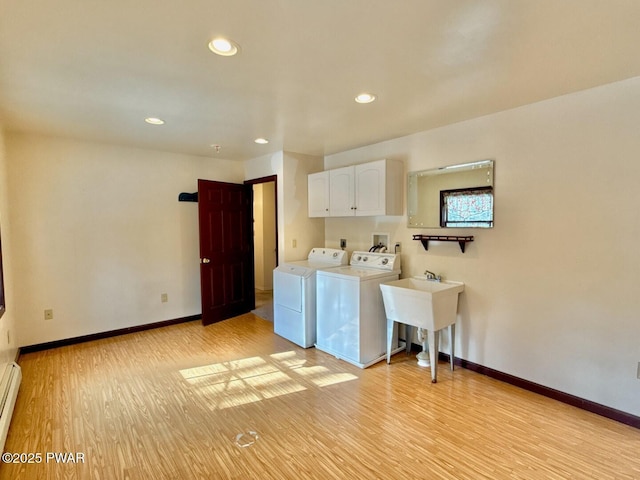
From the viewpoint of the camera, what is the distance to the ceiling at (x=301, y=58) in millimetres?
1452

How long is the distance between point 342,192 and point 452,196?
1.29 m

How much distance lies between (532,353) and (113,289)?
451cm

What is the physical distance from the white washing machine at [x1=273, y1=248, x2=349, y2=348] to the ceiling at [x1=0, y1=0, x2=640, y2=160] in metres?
1.65

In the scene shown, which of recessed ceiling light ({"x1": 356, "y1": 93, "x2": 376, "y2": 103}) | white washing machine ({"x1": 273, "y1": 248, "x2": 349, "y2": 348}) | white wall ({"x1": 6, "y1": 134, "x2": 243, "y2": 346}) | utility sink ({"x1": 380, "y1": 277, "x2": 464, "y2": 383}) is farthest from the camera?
white washing machine ({"x1": 273, "y1": 248, "x2": 349, "y2": 348})

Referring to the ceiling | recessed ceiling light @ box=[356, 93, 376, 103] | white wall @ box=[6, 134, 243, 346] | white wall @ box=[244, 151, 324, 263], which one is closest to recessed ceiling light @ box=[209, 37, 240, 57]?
the ceiling

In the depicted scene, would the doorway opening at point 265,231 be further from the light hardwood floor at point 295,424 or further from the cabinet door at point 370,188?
the light hardwood floor at point 295,424

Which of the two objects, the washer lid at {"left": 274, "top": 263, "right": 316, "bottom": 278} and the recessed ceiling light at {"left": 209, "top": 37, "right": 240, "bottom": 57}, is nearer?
the recessed ceiling light at {"left": 209, "top": 37, "right": 240, "bottom": 57}

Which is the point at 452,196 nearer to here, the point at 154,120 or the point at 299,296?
the point at 299,296

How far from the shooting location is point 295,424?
7.29 ft

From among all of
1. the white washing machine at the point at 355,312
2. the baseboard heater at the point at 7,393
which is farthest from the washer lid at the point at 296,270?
the baseboard heater at the point at 7,393

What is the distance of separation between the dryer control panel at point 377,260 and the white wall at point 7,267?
3.36 metres

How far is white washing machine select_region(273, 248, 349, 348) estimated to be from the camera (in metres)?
3.59

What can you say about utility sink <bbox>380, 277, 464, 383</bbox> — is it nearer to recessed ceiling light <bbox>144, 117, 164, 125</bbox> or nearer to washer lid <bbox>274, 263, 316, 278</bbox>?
washer lid <bbox>274, 263, 316, 278</bbox>

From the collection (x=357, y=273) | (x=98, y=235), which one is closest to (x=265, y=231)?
(x=98, y=235)
